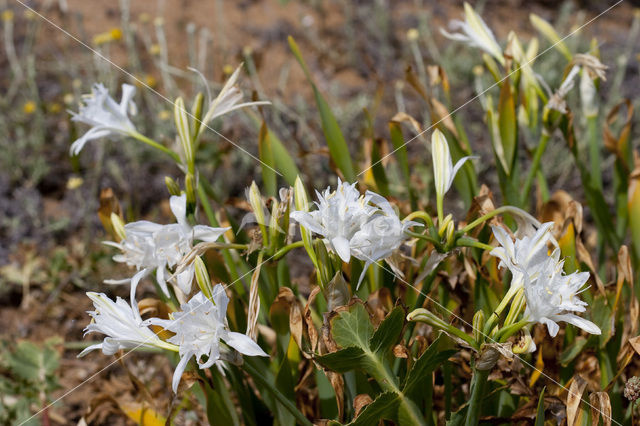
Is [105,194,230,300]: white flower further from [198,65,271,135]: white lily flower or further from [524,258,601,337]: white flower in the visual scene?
[524,258,601,337]: white flower

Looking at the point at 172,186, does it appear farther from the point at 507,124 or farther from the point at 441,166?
the point at 507,124

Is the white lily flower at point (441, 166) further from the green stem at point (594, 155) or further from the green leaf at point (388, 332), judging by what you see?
the green stem at point (594, 155)

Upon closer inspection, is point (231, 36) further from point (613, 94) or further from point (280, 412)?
point (280, 412)

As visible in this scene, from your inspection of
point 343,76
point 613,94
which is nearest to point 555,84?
point 613,94

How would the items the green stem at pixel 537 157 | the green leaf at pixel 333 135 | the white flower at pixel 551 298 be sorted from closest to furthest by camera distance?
1. the white flower at pixel 551 298
2. the green stem at pixel 537 157
3. the green leaf at pixel 333 135

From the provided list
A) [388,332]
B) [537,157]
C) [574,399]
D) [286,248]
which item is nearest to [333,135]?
[537,157]

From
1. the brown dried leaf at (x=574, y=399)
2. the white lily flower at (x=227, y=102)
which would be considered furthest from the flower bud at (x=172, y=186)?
the brown dried leaf at (x=574, y=399)
